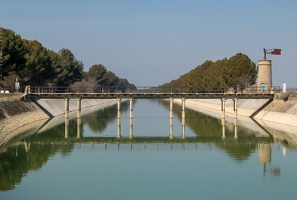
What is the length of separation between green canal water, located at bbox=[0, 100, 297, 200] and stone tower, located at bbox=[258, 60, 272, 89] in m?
34.9

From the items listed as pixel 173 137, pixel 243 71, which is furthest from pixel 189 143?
pixel 243 71

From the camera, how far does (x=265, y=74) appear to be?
307ft

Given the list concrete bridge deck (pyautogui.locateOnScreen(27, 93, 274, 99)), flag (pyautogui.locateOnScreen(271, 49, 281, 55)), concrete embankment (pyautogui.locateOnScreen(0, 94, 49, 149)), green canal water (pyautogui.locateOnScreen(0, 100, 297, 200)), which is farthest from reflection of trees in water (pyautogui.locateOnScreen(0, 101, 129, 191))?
flag (pyautogui.locateOnScreen(271, 49, 281, 55))

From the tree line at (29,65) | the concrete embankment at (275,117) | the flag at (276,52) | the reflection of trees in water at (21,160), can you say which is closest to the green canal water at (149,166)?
the reflection of trees in water at (21,160)

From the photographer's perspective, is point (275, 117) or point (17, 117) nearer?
point (17, 117)

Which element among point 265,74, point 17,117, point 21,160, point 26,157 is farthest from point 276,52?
point 21,160

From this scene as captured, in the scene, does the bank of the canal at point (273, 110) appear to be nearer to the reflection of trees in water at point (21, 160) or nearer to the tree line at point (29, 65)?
the tree line at point (29, 65)

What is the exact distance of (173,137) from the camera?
56.9m

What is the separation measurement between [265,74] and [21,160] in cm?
6602

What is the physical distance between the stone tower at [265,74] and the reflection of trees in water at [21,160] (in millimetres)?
54737

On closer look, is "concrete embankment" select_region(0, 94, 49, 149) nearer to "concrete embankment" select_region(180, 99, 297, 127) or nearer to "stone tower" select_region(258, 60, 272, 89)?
"concrete embankment" select_region(180, 99, 297, 127)

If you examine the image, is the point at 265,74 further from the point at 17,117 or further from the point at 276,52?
the point at 17,117

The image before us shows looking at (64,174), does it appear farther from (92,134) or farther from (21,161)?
(92,134)

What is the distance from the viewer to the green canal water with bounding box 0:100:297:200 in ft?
89.1
